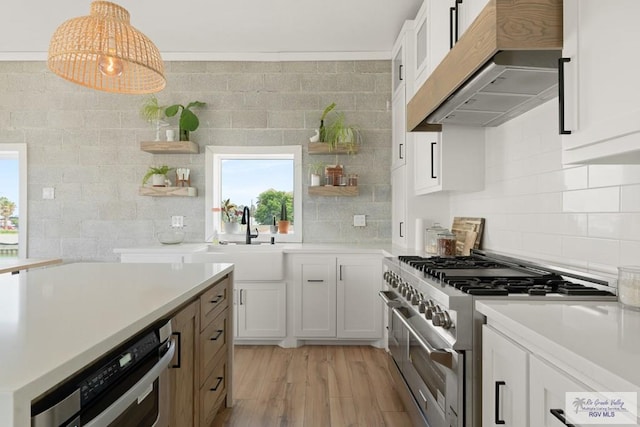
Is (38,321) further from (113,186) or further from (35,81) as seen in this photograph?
(35,81)

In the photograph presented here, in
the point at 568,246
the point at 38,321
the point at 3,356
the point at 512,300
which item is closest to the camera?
the point at 3,356

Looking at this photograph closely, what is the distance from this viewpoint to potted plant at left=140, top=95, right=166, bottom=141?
151 inches

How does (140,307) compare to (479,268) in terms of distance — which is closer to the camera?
(140,307)

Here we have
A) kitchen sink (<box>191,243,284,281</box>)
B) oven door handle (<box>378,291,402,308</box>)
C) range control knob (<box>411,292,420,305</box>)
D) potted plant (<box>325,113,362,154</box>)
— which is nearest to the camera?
range control knob (<box>411,292,420,305</box>)

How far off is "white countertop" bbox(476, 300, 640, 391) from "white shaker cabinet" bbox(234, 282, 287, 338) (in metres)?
2.23

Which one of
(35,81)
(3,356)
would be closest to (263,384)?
(3,356)

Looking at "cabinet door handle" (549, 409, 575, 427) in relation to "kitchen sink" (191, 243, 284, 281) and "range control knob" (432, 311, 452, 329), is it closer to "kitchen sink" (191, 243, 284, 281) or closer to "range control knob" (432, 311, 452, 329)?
"range control knob" (432, 311, 452, 329)

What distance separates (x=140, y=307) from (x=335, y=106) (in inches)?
121

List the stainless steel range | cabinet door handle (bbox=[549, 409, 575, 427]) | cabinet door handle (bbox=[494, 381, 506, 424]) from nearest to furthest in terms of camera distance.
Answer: cabinet door handle (bbox=[549, 409, 575, 427]) < cabinet door handle (bbox=[494, 381, 506, 424]) < the stainless steel range

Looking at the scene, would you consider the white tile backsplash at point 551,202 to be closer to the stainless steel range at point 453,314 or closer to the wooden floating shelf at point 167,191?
the stainless steel range at point 453,314

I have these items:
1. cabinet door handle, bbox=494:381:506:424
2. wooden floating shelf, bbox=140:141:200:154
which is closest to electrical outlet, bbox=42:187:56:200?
wooden floating shelf, bbox=140:141:200:154

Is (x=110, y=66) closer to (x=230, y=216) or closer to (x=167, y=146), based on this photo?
(x=167, y=146)

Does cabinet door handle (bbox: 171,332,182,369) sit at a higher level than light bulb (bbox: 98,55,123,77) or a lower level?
lower

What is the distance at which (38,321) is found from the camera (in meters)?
1.05
